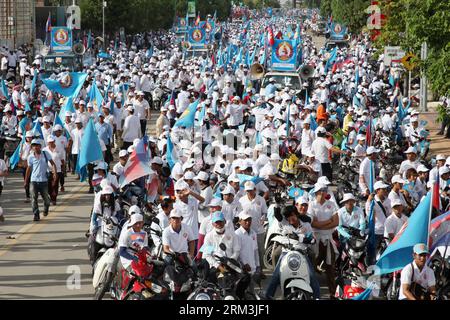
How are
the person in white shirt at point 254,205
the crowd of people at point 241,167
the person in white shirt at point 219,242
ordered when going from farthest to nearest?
the person in white shirt at point 254,205 < the crowd of people at point 241,167 < the person in white shirt at point 219,242

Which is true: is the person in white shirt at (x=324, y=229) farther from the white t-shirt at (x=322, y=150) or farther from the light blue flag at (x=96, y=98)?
the light blue flag at (x=96, y=98)

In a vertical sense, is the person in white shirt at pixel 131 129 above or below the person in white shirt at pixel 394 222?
below

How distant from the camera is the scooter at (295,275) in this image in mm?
12430

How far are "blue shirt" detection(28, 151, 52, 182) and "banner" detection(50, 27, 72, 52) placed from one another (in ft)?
83.5

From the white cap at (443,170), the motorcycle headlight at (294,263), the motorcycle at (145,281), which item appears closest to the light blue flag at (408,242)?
the motorcycle headlight at (294,263)

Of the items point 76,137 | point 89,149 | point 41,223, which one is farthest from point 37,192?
point 76,137

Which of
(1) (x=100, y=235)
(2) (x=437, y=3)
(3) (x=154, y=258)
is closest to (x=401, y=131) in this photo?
(2) (x=437, y=3)

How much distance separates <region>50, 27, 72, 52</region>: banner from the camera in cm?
4478

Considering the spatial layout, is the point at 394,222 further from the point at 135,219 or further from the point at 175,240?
the point at 135,219

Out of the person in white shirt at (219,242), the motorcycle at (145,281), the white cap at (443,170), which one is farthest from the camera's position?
the white cap at (443,170)

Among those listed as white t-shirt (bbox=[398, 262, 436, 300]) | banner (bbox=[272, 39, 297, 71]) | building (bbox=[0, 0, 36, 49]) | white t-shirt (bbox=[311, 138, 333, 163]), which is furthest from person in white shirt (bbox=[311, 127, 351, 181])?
building (bbox=[0, 0, 36, 49])

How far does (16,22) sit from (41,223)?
52469mm

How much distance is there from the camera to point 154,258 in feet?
41.3

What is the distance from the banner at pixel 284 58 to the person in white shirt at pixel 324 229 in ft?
78.0
